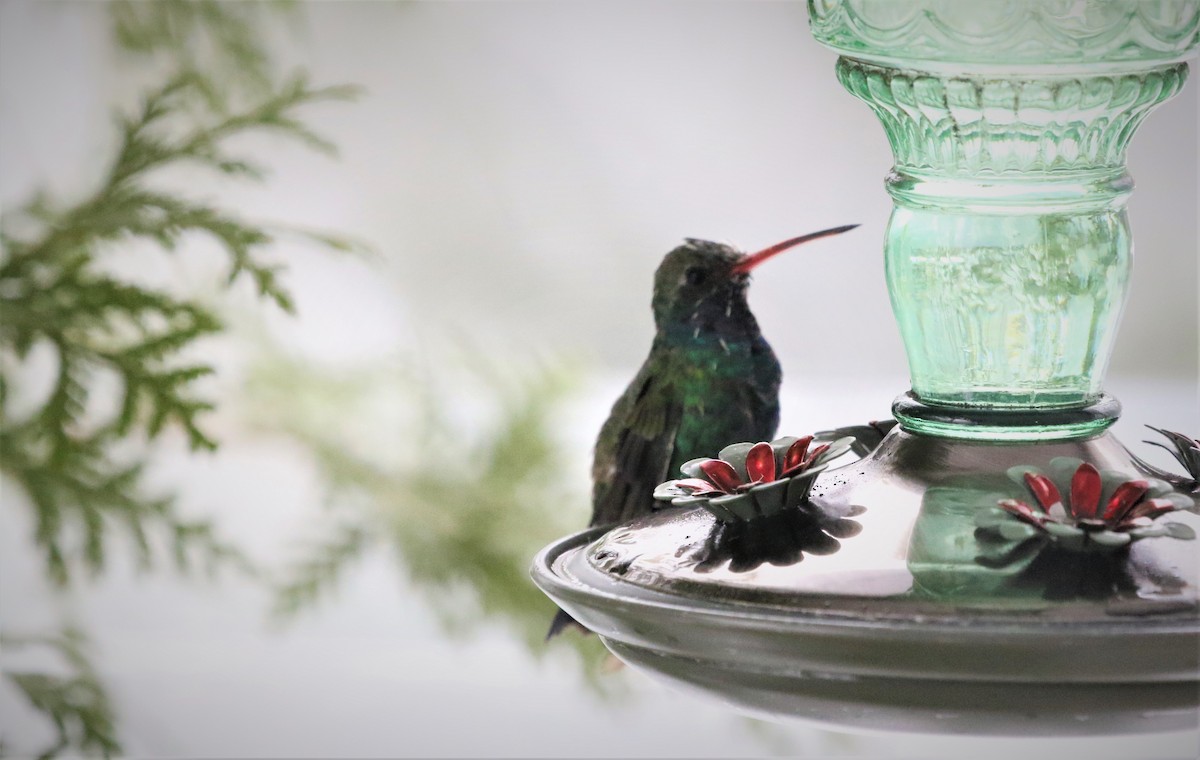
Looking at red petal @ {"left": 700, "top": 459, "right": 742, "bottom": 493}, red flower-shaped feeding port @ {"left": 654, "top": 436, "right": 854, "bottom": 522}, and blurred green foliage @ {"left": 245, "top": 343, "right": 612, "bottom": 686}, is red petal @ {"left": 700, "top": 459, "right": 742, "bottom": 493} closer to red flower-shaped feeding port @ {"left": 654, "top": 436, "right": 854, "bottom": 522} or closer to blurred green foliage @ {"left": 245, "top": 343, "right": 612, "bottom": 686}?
red flower-shaped feeding port @ {"left": 654, "top": 436, "right": 854, "bottom": 522}

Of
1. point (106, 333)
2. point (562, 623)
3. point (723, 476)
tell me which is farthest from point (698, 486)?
point (106, 333)

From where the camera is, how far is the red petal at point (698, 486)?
0.50 metres

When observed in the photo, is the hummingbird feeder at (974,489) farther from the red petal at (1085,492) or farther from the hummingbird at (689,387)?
the hummingbird at (689,387)

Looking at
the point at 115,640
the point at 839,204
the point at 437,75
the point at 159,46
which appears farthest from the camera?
the point at 115,640

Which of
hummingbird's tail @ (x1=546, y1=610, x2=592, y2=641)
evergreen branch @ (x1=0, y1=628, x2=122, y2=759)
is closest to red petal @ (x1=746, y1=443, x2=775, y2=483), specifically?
hummingbird's tail @ (x1=546, y1=610, x2=592, y2=641)

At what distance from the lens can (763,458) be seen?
0.51 m

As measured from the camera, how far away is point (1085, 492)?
1.44 feet

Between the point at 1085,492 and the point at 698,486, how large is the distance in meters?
0.15

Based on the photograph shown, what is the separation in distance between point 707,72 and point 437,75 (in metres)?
A: 0.42

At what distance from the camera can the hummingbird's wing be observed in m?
1.09

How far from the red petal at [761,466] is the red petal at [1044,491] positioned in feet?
0.33

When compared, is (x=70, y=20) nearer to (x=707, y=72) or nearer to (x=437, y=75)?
(x=437, y=75)

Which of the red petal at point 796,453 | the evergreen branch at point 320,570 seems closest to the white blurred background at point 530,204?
the evergreen branch at point 320,570

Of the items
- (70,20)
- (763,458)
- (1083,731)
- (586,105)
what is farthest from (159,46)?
(1083,731)
